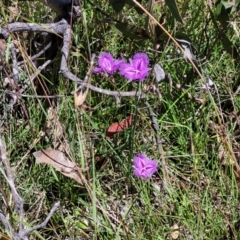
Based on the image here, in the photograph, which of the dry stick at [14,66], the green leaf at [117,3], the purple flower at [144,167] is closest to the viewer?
the purple flower at [144,167]

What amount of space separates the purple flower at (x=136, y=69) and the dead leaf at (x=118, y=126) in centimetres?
17

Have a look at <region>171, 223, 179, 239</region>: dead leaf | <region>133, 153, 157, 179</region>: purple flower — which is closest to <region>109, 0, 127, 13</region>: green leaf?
<region>133, 153, 157, 179</region>: purple flower

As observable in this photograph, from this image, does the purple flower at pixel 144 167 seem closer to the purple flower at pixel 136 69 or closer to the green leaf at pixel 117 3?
the purple flower at pixel 136 69

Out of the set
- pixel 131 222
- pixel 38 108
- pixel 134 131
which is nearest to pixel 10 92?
pixel 38 108

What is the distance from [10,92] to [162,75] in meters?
0.43

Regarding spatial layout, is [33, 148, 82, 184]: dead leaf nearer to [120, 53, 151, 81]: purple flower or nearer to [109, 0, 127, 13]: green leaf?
[120, 53, 151, 81]: purple flower

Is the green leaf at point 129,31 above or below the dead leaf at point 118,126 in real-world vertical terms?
above

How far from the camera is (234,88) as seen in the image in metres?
1.99

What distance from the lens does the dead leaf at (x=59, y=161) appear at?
162 centimetres

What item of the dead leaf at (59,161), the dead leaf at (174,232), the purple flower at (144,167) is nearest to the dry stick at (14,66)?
the dead leaf at (59,161)

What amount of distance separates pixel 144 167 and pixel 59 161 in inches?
9.7

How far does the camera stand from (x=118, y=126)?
69.4 inches

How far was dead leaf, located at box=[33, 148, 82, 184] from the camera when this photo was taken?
5.31ft

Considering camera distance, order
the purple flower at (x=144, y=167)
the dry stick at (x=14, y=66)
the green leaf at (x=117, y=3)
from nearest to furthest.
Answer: the purple flower at (x=144, y=167)
the green leaf at (x=117, y=3)
the dry stick at (x=14, y=66)
